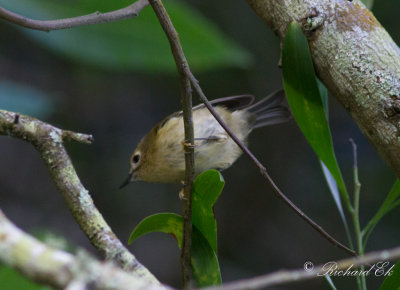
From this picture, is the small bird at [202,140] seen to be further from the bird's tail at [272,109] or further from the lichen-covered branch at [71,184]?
the lichen-covered branch at [71,184]

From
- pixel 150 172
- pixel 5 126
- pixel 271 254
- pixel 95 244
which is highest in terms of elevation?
pixel 5 126

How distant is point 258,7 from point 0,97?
5.69 feet

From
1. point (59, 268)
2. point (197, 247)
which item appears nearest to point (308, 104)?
point (197, 247)

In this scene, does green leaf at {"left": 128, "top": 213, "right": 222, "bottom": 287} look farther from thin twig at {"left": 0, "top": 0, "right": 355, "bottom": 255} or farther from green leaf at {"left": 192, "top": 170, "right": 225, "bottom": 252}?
thin twig at {"left": 0, "top": 0, "right": 355, "bottom": 255}

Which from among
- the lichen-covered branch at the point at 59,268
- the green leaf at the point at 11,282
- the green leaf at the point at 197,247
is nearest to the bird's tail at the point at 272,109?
the green leaf at the point at 197,247

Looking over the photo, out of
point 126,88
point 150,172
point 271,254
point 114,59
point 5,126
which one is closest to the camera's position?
point 5,126

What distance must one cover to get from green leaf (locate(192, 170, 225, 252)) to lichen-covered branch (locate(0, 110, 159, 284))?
1.46 ft

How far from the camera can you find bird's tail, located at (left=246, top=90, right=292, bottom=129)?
4043mm

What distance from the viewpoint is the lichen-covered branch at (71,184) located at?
1.86m

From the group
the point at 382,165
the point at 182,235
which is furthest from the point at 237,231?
the point at 182,235

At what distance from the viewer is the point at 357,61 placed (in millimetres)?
2115

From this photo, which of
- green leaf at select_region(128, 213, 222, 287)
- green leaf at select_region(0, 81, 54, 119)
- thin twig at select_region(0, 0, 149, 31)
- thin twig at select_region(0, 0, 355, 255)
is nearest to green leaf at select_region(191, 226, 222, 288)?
green leaf at select_region(128, 213, 222, 287)

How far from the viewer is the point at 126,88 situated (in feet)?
20.4

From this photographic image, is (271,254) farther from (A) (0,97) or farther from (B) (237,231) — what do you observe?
(A) (0,97)
